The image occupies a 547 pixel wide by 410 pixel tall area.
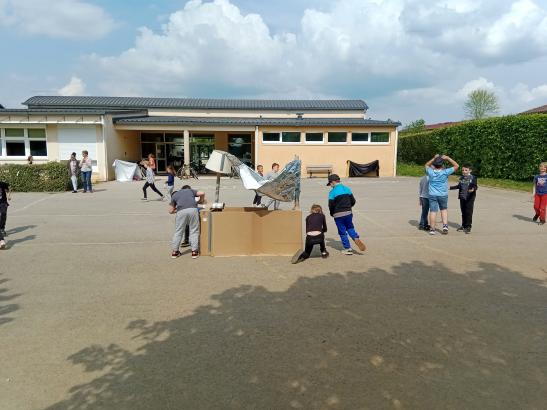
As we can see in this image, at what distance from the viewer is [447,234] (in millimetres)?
9195

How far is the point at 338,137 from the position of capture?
26.4m

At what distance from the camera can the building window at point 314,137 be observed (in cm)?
2617

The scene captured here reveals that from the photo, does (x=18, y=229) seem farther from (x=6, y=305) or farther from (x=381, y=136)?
(x=381, y=136)

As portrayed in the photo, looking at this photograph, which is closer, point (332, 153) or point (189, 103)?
point (332, 153)

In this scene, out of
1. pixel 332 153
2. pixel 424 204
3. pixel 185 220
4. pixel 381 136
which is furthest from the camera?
pixel 381 136

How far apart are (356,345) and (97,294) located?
3.53 meters

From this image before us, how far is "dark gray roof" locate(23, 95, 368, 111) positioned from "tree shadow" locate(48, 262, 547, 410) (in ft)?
102

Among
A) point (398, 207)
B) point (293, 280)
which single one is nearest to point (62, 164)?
point (398, 207)

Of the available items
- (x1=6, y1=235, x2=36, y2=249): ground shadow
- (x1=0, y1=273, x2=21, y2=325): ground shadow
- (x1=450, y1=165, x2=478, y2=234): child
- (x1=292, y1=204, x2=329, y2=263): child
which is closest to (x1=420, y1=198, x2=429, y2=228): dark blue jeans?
(x1=450, y1=165, x2=478, y2=234): child

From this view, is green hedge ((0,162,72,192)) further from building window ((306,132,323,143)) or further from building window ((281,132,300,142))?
building window ((306,132,323,143))

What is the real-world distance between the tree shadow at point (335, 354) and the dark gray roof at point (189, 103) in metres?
31.1

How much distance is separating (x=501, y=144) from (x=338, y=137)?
31.0ft

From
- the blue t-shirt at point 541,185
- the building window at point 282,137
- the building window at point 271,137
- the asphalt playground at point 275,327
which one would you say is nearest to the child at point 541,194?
the blue t-shirt at point 541,185

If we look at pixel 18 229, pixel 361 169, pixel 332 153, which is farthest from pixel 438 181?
pixel 332 153
